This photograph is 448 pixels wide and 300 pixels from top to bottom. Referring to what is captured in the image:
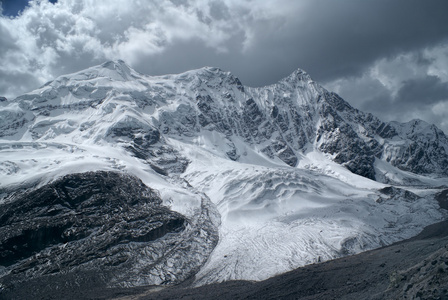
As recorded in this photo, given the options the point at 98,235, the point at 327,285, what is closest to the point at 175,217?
the point at 98,235

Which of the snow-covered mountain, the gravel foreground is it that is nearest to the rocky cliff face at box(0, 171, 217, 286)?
the snow-covered mountain

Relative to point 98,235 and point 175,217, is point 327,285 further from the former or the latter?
point 98,235

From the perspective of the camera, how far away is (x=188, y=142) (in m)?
177

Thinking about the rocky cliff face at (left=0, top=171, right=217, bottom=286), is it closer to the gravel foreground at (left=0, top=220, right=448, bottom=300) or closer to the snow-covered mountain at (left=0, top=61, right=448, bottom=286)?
the snow-covered mountain at (left=0, top=61, right=448, bottom=286)

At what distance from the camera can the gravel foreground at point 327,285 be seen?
28.6m

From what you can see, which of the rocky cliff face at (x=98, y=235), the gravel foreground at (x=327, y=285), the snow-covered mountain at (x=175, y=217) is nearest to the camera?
the gravel foreground at (x=327, y=285)

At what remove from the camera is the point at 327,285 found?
40281 mm

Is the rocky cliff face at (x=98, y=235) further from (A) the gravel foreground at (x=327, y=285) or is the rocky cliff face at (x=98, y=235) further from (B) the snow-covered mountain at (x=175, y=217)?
(A) the gravel foreground at (x=327, y=285)

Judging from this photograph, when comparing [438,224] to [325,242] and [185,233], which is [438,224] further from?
[185,233]

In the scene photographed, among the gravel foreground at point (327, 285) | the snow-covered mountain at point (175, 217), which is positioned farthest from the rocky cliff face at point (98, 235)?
the gravel foreground at point (327, 285)

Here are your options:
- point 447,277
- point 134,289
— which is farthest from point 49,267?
point 447,277

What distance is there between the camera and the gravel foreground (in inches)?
1126

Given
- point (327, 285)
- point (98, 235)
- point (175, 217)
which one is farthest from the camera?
point (175, 217)

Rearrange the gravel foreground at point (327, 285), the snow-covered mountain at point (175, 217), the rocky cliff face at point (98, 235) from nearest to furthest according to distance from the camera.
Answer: the gravel foreground at point (327, 285)
the rocky cliff face at point (98, 235)
the snow-covered mountain at point (175, 217)
